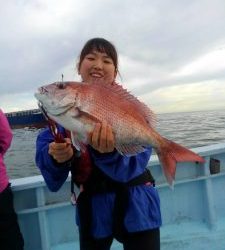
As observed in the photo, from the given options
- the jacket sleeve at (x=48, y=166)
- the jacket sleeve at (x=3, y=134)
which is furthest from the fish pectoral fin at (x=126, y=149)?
the jacket sleeve at (x=3, y=134)

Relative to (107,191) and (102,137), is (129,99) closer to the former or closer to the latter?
(102,137)

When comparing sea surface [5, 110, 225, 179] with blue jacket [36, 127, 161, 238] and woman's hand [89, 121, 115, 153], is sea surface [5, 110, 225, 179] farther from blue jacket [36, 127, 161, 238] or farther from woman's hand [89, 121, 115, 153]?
woman's hand [89, 121, 115, 153]

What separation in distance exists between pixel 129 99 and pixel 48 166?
30.6 inches

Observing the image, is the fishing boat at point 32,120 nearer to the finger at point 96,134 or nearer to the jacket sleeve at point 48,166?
the jacket sleeve at point 48,166

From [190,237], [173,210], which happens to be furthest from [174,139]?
[190,237]

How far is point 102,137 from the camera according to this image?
2.27 meters

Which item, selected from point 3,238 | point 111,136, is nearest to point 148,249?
point 111,136

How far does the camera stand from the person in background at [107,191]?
2600 millimetres

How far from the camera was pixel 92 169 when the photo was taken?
108 inches

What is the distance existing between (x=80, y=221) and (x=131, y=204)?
0.47m

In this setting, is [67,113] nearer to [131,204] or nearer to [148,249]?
[131,204]

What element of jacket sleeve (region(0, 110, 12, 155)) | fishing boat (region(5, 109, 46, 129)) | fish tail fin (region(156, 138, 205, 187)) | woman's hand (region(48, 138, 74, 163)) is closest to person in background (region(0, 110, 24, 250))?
jacket sleeve (region(0, 110, 12, 155))

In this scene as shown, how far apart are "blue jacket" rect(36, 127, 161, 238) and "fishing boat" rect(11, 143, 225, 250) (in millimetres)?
1700

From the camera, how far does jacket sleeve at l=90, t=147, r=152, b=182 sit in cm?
255
